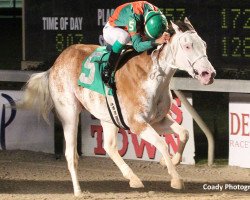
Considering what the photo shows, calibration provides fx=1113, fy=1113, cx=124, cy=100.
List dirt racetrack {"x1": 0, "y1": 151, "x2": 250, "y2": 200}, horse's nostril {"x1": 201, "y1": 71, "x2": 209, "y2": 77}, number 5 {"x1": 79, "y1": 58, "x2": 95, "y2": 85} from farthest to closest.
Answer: number 5 {"x1": 79, "y1": 58, "x2": 95, "y2": 85}, dirt racetrack {"x1": 0, "y1": 151, "x2": 250, "y2": 200}, horse's nostril {"x1": 201, "y1": 71, "x2": 209, "y2": 77}

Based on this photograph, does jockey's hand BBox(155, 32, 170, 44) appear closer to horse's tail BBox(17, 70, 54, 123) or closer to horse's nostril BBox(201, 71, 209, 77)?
horse's nostril BBox(201, 71, 209, 77)

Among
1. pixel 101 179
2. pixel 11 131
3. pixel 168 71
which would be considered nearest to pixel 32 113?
pixel 11 131

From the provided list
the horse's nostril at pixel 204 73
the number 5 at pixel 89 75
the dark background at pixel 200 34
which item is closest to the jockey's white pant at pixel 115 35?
the number 5 at pixel 89 75

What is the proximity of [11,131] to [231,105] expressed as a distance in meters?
2.68

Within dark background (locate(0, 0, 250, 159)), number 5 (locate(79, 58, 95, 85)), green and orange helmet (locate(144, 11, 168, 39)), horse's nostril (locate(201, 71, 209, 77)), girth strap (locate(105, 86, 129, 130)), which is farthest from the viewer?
dark background (locate(0, 0, 250, 159))

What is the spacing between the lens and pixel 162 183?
10547 millimetres

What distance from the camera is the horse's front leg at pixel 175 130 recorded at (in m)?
9.23

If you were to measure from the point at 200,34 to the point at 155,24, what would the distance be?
412cm

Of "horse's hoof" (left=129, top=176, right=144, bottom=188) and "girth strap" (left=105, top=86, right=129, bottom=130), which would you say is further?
"girth strap" (left=105, top=86, right=129, bottom=130)

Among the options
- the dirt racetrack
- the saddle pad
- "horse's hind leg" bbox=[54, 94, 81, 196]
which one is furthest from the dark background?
the saddle pad

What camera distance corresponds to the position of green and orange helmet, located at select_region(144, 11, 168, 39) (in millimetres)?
9266

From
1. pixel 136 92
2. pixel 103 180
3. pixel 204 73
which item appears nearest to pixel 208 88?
pixel 103 180

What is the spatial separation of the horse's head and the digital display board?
3.92 m

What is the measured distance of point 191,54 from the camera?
8906mm
